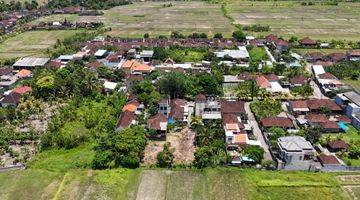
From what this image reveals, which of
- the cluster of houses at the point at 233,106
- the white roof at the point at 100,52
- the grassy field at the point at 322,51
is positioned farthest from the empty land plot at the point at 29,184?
the grassy field at the point at 322,51

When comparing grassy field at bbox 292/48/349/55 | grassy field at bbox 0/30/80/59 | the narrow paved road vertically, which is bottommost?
the narrow paved road

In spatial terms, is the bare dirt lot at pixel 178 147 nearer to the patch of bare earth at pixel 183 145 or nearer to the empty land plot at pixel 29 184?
the patch of bare earth at pixel 183 145

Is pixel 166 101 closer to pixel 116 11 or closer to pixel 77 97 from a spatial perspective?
pixel 77 97

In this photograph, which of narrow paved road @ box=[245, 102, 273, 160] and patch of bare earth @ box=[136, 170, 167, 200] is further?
narrow paved road @ box=[245, 102, 273, 160]

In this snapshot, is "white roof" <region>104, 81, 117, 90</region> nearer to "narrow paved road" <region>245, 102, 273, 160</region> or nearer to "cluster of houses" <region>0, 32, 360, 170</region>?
"cluster of houses" <region>0, 32, 360, 170</region>

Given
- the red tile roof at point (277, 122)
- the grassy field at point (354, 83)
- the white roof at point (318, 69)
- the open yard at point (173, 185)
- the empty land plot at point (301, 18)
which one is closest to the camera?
the open yard at point (173, 185)

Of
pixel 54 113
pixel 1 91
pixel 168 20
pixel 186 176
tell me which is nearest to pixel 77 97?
pixel 54 113

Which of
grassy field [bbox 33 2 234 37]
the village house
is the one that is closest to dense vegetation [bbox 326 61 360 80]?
the village house
